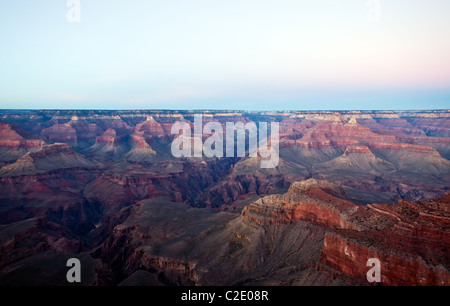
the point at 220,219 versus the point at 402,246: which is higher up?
the point at 402,246

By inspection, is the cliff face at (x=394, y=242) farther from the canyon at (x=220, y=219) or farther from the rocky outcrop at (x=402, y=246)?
the canyon at (x=220, y=219)

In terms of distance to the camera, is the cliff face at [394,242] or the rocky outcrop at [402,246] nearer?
the rocky outcrop at [402,246]

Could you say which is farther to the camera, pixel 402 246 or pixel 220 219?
pixel 220 219

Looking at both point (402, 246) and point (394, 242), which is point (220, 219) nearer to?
point (394, 242)

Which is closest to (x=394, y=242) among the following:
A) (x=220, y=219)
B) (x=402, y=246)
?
(x=402, y=246)

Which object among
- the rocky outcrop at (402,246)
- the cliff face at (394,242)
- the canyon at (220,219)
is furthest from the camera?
the canyon at (220,219)

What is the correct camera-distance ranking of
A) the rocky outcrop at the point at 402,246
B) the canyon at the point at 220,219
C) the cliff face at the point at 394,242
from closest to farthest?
the rocky outcrop at the point at 402,246, the cliff face at the point at 394,242, the canyon at the point at 220,219

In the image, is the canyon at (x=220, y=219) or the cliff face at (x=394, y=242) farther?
the canyon at (x=220, y=219)

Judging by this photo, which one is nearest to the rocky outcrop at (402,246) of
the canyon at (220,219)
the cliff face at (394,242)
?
the cliff face at (394,242)
